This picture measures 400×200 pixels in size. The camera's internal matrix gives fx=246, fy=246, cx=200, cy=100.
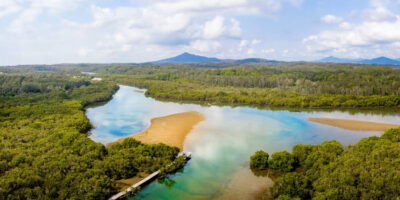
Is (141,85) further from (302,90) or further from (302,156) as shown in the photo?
(302,156)

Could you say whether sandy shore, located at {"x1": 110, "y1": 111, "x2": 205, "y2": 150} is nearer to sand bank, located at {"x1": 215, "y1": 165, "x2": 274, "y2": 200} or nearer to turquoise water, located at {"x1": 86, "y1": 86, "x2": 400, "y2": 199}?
turquoise water, located at {"x1": 86, "y1": 86, "x2": 400, "y2": 199}

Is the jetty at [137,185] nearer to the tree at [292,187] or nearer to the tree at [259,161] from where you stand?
the tree at [259,161]

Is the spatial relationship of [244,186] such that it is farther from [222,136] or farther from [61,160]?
[61,160]

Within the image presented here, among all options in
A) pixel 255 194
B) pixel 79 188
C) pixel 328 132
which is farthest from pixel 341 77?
pixel 79 188

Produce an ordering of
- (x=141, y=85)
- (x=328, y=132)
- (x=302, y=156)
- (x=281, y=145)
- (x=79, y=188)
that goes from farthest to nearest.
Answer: (x=141, y=85) → (x=328, y=132) → (x=281, y=145) → (x=302, y=156) → (x=79, y=188)

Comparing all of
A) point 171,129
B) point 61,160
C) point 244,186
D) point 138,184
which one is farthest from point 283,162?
point 61,160

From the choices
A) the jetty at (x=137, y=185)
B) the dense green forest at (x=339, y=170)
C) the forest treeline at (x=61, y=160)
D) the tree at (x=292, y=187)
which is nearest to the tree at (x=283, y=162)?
the dense green forest at (x=339, y=170)
